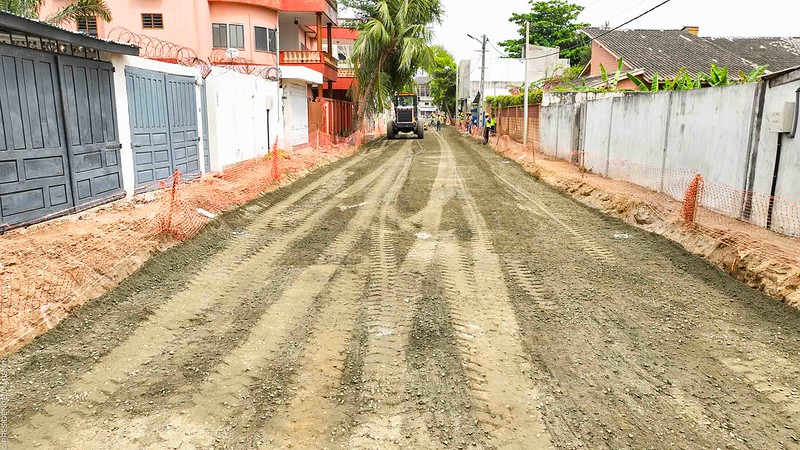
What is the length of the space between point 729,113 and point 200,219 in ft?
29.9

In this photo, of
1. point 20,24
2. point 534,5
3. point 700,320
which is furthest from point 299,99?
point 534,5

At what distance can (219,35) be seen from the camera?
1090 inches

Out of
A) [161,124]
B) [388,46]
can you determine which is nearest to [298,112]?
[388,46]

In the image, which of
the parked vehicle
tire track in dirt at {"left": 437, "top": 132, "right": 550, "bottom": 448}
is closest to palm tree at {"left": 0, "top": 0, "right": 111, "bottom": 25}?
tire track in dirt at {"left": 437, "top": 132, "right": 550, "bottom": 448}

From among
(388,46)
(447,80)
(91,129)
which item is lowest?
(91,129)

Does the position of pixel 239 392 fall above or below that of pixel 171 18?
below

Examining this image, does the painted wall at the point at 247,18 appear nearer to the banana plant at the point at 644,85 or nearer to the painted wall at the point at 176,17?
the painted wall at the point at 176,17

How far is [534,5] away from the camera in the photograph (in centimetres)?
5962

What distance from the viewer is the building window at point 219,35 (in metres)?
27.6

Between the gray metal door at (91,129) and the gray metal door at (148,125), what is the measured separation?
0.73 m

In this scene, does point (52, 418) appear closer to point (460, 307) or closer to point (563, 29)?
point (460, 307)

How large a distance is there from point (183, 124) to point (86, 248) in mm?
6813

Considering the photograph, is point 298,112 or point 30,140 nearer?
point 30,140

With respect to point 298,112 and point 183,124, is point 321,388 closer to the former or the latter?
point 183,124
